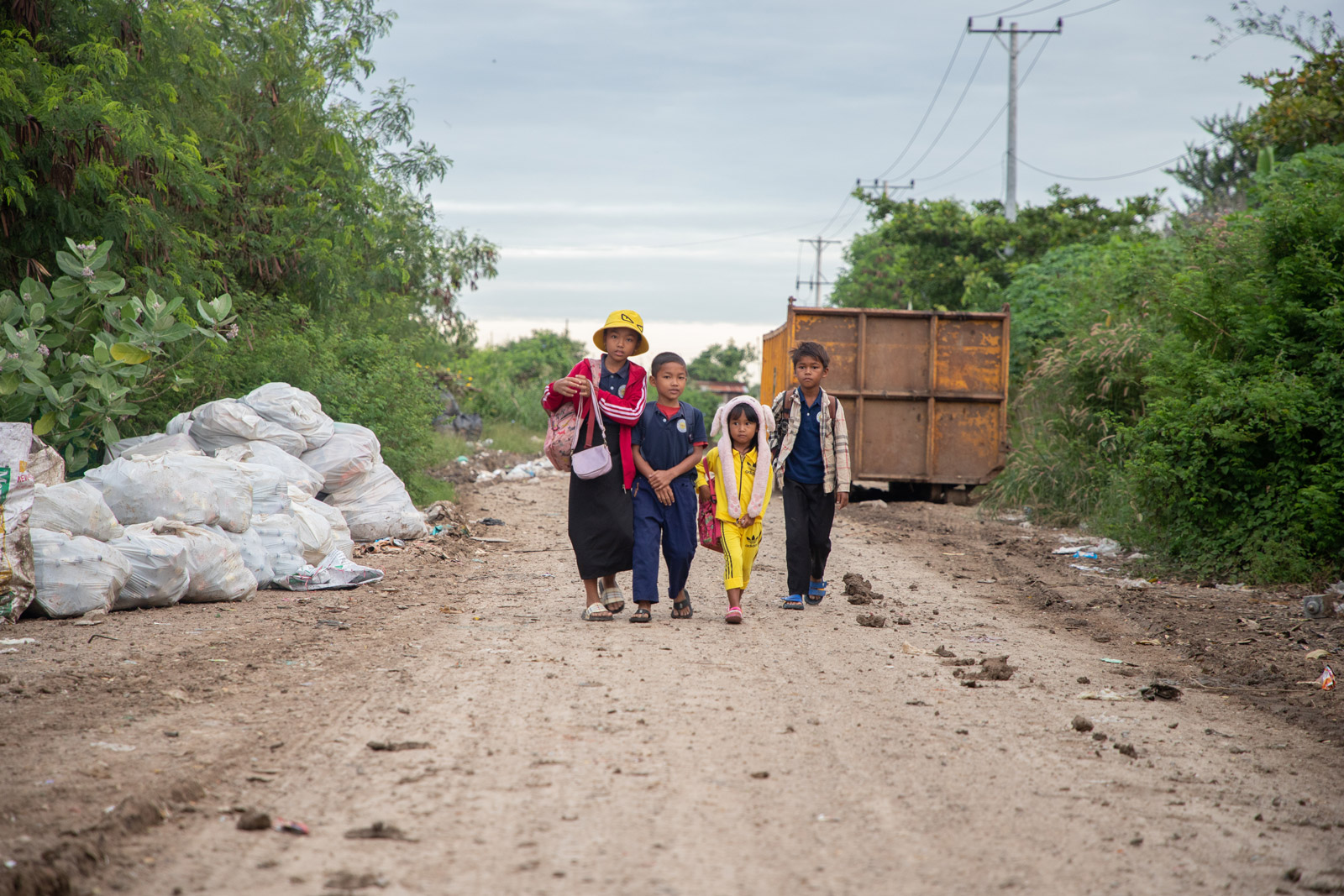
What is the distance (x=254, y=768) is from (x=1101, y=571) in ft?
23.5

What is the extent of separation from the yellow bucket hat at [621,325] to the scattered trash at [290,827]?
3.50 metres

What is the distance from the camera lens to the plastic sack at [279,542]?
23.2ft

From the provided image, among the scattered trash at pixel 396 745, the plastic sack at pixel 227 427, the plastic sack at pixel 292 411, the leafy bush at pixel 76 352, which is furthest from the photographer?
the plastic sack at pixel 292 411

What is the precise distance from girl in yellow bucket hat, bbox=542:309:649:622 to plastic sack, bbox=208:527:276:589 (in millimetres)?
2260

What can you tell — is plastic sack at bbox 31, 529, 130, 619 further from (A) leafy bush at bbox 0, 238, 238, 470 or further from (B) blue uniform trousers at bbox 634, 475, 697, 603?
(B) blue uniform trousers at bbox 634, 475, 697, 603

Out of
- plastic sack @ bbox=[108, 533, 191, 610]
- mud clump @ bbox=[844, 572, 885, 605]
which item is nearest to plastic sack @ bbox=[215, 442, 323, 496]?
plastic sack @ bbox=[108, 533, 191, 610]

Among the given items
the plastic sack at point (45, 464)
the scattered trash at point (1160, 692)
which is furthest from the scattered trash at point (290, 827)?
the plastic sack at point (45, 464)

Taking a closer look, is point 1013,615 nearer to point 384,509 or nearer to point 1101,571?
point 1101,571

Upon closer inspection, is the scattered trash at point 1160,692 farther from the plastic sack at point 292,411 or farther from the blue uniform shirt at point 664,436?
the plastic sack at point 292,411

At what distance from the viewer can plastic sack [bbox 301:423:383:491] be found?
8.77 meters

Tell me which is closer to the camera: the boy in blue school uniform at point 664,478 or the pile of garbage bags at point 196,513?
the pile of garbage bags at point 196,513

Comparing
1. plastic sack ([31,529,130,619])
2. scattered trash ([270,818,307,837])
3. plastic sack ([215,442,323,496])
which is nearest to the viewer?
scattered trash ([270,818,307,837])

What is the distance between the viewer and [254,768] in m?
3.34

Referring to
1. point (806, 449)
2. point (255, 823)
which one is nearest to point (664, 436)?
point (806, 449)
